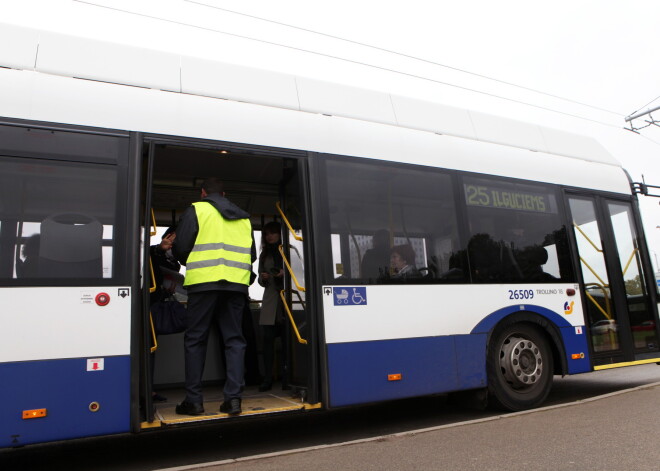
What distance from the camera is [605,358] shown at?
21.5 feet

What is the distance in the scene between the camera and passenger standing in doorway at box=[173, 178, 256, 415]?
457 centimetres

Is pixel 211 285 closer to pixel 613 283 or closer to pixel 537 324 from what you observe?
pixel 537 324

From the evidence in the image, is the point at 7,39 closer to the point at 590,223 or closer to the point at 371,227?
the point at 371,227

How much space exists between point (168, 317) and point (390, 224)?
2.39 m

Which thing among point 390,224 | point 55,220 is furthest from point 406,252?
point 55,220

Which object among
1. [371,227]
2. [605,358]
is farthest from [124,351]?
[605,358]

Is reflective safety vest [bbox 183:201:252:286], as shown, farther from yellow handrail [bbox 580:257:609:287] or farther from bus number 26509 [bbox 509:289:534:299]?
yellow handrail [bbox 580:257:609:287]

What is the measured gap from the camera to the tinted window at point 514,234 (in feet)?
19.5

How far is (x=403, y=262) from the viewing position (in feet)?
17.7

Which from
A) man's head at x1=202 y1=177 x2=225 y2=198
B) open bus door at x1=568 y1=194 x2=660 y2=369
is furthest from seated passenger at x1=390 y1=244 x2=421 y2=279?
open bus door at x1=568 y1=194 x2=660 y2=369

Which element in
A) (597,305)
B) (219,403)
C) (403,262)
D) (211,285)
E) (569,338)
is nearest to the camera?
(211,285)

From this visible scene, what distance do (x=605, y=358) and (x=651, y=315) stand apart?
3.79 ft

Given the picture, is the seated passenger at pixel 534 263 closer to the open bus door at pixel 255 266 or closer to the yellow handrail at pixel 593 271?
the yellow handrail at pixel 593 271

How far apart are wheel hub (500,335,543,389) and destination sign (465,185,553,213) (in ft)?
5.00
